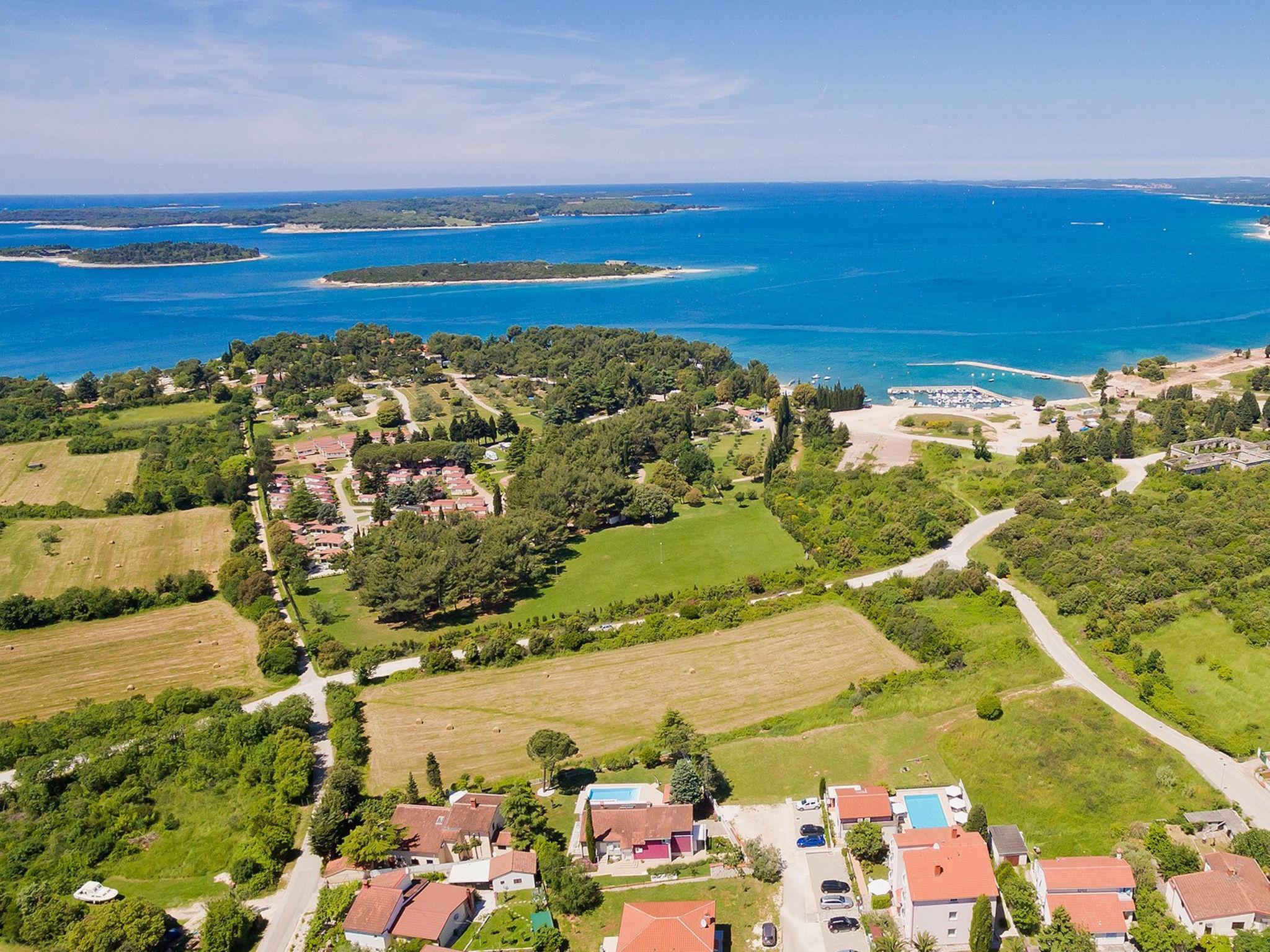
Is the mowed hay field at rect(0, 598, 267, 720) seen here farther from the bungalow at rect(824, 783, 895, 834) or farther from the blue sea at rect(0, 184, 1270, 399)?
the blue sea at rect(0, 184, 1270, 399)

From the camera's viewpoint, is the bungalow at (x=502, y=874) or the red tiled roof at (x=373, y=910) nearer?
the red tiled roof at (x=373, y=910)

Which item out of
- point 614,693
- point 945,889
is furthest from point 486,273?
point 945,889

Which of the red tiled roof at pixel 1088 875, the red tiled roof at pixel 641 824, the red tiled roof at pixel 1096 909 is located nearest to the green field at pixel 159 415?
the red tiled roof at pixel 641 824

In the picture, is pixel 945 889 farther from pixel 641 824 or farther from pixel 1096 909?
pixel 641 824

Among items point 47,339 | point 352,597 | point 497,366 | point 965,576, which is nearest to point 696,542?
point 965,576

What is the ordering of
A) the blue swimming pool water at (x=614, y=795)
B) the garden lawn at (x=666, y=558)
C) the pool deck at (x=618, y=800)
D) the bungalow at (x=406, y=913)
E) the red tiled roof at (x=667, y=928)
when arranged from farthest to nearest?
the garden lawn at (x=666, y=558) < the blue swimming pool water at (x=614, y=795) < the pool deck at (x=618, y=800) < the bungalow at (x=406, y=913) < the red tiled roof at (x=667, y=928)

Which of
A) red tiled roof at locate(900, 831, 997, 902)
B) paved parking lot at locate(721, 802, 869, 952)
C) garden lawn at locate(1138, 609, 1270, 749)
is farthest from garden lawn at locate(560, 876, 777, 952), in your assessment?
garden lawn at locate(1138, 609, 1270, 749)

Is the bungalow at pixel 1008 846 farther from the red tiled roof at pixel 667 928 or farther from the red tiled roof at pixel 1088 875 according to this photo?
the red tiled roof at pixel 667 928

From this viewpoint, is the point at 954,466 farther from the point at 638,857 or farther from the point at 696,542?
the point at 638,857
